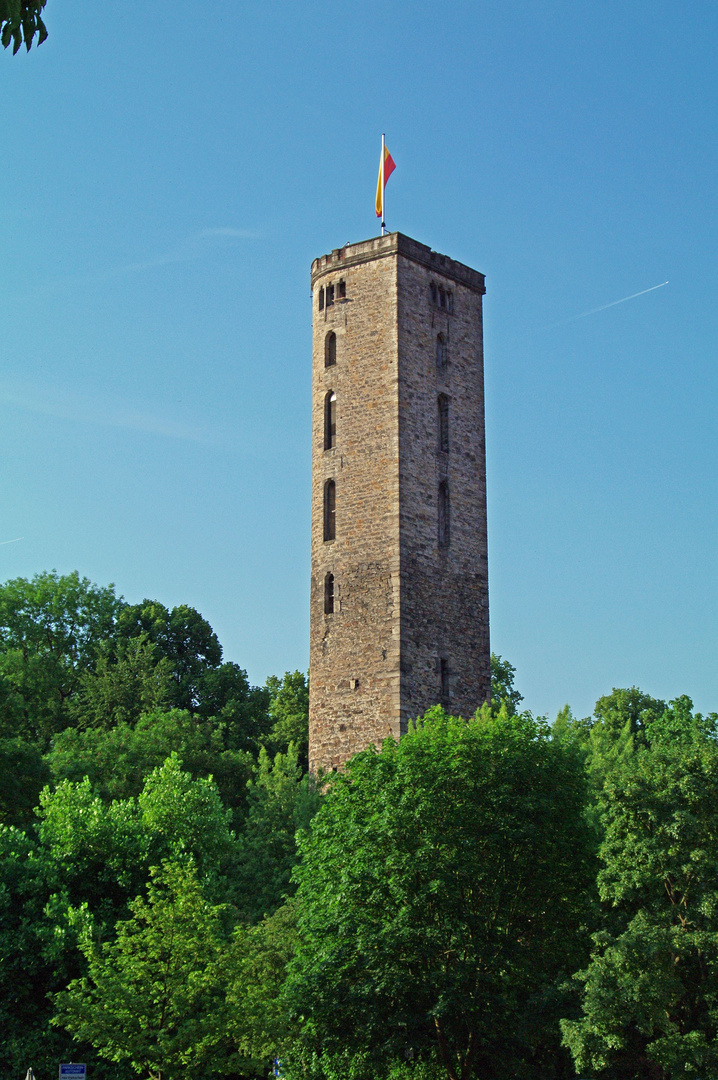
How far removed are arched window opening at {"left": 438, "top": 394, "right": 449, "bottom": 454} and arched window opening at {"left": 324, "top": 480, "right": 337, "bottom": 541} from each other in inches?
158

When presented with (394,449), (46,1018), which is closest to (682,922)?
(46,1018)

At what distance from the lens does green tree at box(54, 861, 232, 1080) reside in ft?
79.9

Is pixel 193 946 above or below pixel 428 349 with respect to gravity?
below

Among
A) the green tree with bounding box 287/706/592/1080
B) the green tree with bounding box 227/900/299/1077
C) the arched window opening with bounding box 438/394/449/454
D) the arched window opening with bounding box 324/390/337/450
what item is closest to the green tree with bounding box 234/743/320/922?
the green tree with bounding box 227/900/299/1077

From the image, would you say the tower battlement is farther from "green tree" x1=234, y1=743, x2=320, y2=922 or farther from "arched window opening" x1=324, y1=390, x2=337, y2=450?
"green tree" x1=234, y1=743, x2=320, y2=922

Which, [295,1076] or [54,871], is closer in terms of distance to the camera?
[295,1076]

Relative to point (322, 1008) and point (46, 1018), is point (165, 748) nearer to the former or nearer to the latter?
point (46, 1018)

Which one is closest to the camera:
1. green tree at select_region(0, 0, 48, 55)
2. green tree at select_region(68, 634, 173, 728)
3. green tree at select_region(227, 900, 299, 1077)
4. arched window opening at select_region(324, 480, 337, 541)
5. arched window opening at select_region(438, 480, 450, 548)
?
green tree at select_region(0, 0, 48, 55)

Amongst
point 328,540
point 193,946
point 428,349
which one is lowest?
point 193,946

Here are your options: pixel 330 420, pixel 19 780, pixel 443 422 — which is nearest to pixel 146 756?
pixel 19 780

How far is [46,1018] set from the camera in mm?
27734

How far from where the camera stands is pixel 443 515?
1821 inches

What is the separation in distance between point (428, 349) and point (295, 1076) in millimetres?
27243

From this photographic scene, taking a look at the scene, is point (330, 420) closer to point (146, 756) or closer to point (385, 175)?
point (385, 175)
